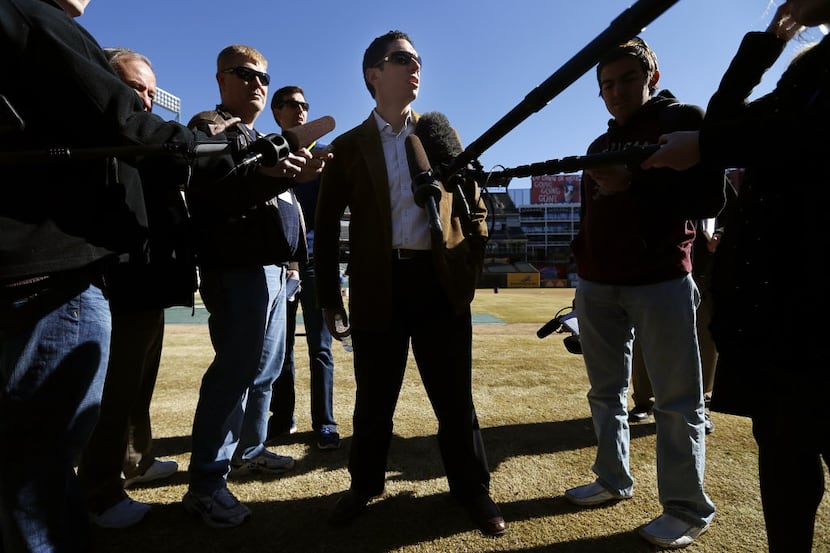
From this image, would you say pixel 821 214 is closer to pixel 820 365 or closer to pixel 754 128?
pixel 754 128

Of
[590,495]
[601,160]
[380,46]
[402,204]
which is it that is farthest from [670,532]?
[380,46]

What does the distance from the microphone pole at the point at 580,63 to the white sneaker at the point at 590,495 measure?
2.13 m

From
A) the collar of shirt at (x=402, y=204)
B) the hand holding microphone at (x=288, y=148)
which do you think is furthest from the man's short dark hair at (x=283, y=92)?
the hand holding microphone at (x=288, y=148)

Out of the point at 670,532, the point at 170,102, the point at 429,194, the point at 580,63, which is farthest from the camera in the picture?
the point at 170,102

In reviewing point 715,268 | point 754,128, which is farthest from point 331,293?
point 754,128

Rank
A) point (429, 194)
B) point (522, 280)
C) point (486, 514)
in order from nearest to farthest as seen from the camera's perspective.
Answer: point (429, 194) < point (486, 514) < point (522, 280)

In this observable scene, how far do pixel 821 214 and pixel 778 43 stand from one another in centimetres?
62

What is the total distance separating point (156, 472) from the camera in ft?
9.86

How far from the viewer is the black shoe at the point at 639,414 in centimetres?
417

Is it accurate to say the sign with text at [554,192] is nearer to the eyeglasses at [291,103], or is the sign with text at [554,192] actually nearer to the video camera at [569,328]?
the video camera at [569,328]

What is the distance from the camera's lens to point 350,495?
2516 millimetres

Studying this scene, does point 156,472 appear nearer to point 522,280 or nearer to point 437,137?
point 437,137

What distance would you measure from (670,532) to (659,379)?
734 millimetres

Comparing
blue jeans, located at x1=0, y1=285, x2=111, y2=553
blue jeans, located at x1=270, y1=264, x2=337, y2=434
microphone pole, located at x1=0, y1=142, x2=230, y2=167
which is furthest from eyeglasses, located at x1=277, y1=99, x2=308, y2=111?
blue jeans, located at x1=0, y1=285, x2=111, y2=553
